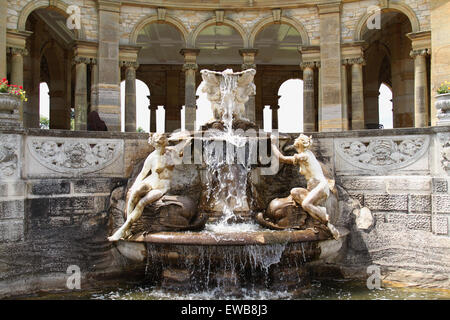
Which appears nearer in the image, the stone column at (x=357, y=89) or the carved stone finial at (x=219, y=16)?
the stone column at (x=357, y=89)

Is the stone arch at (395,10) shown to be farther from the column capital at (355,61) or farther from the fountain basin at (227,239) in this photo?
the fountain basin at (227,239)

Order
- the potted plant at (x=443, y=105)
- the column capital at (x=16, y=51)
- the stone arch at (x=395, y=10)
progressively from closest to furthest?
the potted plant at (x=443, y=105)
the column capital at (x=16, y=51)
the stone arch at (x=395, y=10)

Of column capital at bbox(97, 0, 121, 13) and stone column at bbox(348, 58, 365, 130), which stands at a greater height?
column capital at bbox(97, 0, 121, 13)

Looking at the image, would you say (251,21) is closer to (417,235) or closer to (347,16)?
(347,16)

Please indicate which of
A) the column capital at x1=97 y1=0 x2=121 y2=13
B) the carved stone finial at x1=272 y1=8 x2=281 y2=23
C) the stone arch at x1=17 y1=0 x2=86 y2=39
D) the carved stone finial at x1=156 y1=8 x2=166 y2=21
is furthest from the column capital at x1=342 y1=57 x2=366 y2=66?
the stone arch at x1=17 y1=0 x2=86 y2=39

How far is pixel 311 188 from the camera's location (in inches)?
367

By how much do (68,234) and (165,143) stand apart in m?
2.77

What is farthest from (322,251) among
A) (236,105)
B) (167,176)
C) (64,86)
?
(64,86)

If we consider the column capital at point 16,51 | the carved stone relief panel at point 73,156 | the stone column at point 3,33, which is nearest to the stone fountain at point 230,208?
the carved stone relief panel at point 73,156

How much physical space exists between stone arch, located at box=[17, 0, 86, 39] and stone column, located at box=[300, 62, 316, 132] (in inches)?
331

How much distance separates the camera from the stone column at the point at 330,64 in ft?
61.6

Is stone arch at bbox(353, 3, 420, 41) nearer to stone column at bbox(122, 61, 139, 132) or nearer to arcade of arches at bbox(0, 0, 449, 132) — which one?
arcade of arches at bbox(0, 0, 449, 132)

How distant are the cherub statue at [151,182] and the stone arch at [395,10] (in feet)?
38.6

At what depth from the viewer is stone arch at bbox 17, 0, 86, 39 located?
A: 55.2 ft
